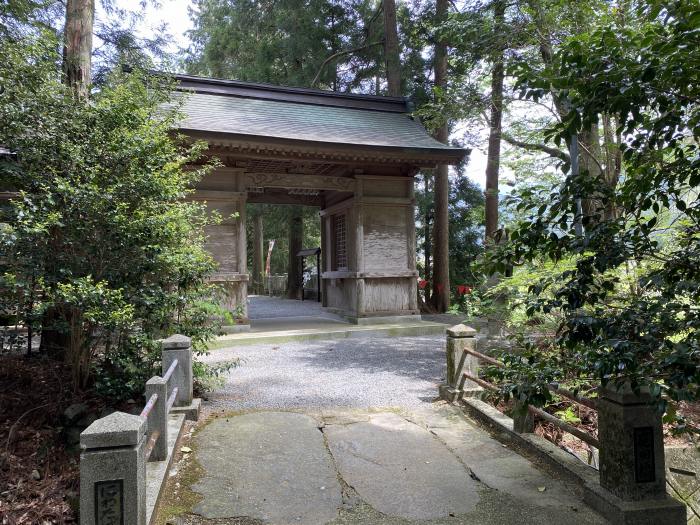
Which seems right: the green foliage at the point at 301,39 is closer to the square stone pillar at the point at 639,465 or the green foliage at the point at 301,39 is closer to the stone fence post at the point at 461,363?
the stone fence post at the point at 461,363

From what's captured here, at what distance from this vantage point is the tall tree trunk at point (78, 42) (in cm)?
609

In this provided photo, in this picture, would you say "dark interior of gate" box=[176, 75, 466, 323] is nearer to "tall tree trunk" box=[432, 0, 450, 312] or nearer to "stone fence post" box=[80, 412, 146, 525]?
"tall tree trunk" box=[432, 0, 450, 312]

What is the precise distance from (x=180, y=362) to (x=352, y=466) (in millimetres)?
2030

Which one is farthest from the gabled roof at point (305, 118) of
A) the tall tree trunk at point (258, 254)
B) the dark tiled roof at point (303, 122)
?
the tall tree trunk at point (258, 254)

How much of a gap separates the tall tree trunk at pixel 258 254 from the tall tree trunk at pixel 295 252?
301 centimetres

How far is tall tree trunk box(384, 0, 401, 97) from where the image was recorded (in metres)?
13.9

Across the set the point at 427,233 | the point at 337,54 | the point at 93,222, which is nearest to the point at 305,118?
the point at 337,54

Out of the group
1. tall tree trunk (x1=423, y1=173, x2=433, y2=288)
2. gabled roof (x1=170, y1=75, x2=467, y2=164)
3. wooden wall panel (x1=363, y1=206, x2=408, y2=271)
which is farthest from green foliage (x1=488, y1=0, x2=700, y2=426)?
tall tree trunk (x1=423, y1=173, x2=433, y2=288)

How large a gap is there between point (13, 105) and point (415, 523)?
17.0 ft

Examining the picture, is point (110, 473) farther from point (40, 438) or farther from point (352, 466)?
point (40, 438)

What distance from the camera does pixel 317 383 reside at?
20.4ft

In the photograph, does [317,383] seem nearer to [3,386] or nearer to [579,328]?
[3,386]

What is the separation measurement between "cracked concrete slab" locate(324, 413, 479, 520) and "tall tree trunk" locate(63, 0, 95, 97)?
18.3 ft

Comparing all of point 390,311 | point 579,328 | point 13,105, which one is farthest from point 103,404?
point 390,311
